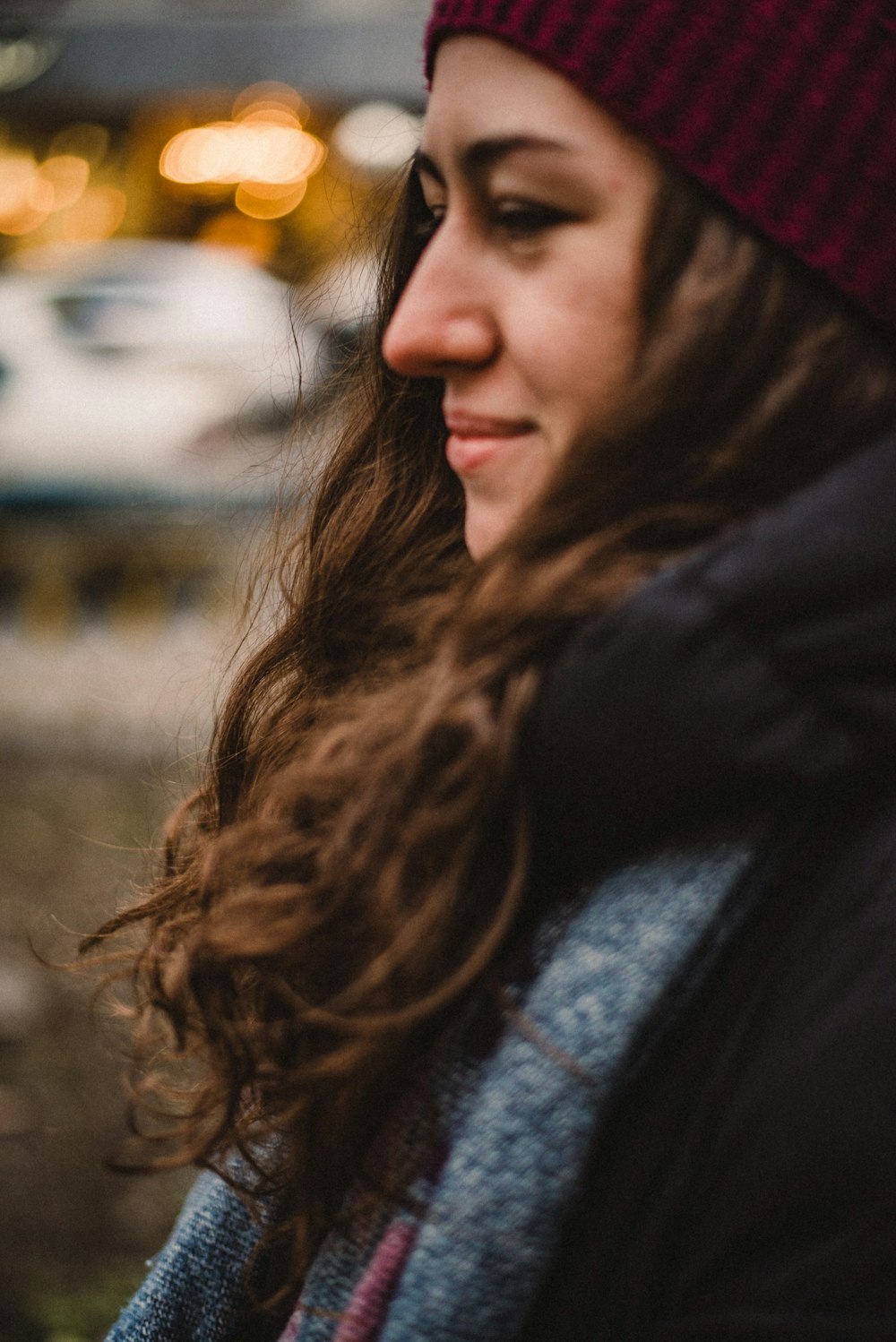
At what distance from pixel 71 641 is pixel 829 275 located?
6.15 m

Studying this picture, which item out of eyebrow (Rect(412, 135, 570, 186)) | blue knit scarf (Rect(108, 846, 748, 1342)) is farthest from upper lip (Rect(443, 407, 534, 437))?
blue knit scarf (Rect(108, 846, 748, 1342))

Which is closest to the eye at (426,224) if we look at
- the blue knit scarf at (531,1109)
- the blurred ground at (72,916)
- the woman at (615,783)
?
the woman at (615,783)

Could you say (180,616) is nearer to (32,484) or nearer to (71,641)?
(71,641)

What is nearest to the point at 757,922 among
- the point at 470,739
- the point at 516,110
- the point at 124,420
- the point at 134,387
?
the point at 470,739

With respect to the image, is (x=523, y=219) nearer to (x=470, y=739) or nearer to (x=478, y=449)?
(x=478, y=449)

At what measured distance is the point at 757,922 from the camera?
0.98 meters

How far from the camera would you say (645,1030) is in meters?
0.96

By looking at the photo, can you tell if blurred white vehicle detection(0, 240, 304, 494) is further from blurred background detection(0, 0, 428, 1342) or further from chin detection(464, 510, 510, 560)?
chin detection(464, 510, 510, 560)

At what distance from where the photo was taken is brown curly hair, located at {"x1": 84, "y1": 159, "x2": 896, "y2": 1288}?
3.36 feet

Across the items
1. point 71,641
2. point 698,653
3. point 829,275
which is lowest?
point 71,641

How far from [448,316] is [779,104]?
37cm

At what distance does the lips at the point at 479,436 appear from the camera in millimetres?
1241

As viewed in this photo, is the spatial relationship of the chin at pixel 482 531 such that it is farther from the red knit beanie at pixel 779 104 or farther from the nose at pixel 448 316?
the red knit beanie at pixel 779 104

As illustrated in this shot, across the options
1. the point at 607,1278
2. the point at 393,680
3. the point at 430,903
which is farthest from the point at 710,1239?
the point at 393,680
